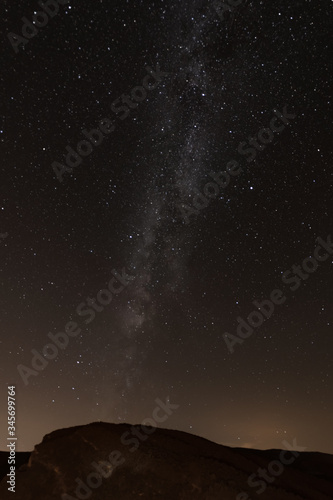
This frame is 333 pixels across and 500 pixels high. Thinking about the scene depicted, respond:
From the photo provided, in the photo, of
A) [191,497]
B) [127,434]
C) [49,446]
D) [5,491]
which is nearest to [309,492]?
[191,497]

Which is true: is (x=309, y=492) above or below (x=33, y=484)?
below

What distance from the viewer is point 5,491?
4723 mm

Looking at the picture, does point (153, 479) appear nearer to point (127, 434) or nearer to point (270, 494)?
point (127, 434)

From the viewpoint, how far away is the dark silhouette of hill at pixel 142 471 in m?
4.59

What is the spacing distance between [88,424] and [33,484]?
109 centimetres

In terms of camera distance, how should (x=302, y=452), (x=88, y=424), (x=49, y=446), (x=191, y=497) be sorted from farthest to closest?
(x=302, y=452), (x=88, y=424), (x=49, y=446), (x=191, y=497)

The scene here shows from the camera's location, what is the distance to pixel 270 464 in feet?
18.7

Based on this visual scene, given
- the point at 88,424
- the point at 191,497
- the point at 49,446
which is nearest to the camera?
the point at 191,497

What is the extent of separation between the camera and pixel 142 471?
4.78 m

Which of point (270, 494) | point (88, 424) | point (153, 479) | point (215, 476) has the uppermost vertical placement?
point (88, 424)

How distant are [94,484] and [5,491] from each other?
1111 millimetres

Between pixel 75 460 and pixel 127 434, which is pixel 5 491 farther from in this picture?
pixel 127 434

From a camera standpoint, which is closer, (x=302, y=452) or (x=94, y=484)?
(x=94, y=484)

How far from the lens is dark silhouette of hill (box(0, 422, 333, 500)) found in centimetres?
459
